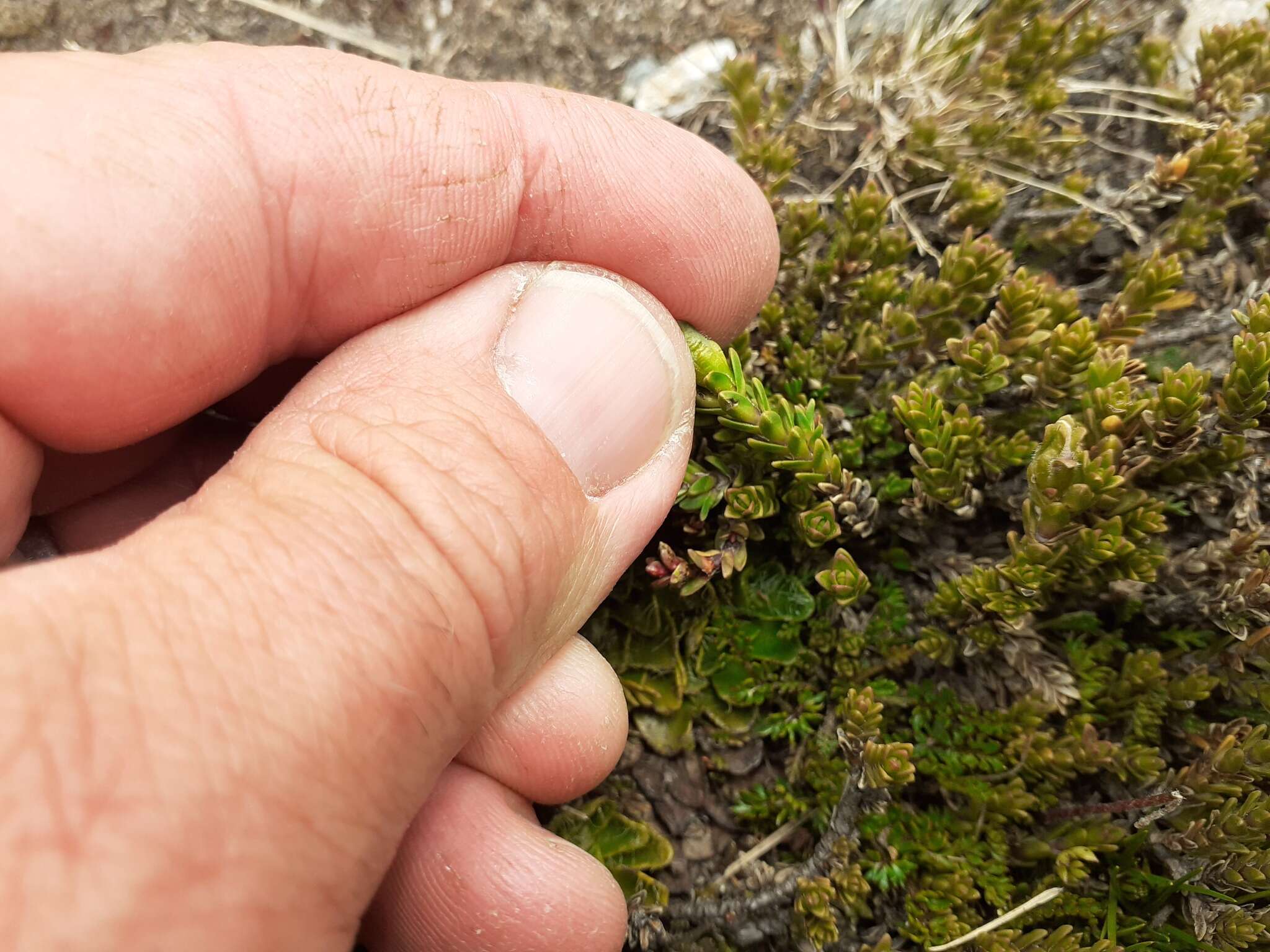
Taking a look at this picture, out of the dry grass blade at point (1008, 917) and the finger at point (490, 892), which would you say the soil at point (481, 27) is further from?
the dry grass blade at point (1008, 917)

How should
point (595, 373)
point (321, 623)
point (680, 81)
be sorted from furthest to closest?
point (680, 81)
point (595, 373)
point (321, 623)

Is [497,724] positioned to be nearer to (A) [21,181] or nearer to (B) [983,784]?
(B) [983,784]

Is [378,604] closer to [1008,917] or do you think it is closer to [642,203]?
[642,203]

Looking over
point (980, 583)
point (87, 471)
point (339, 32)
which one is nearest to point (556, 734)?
point (980, 583)

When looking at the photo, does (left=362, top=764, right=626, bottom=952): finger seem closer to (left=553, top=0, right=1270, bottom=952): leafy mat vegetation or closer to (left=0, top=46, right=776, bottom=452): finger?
(left=553, top=0, right=1270, bottom=952): leafy mat vegetation

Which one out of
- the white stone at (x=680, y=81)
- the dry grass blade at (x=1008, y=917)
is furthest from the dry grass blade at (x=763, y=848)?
the white stone at (x=680, y=81)

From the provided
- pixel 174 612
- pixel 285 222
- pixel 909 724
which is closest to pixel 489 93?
pixel 285 222

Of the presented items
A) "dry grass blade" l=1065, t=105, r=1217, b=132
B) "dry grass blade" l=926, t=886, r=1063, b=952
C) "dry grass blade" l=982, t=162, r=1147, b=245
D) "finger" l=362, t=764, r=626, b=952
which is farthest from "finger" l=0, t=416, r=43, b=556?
"dry grass blade" l=1065, t=105, r=1217, b=132
